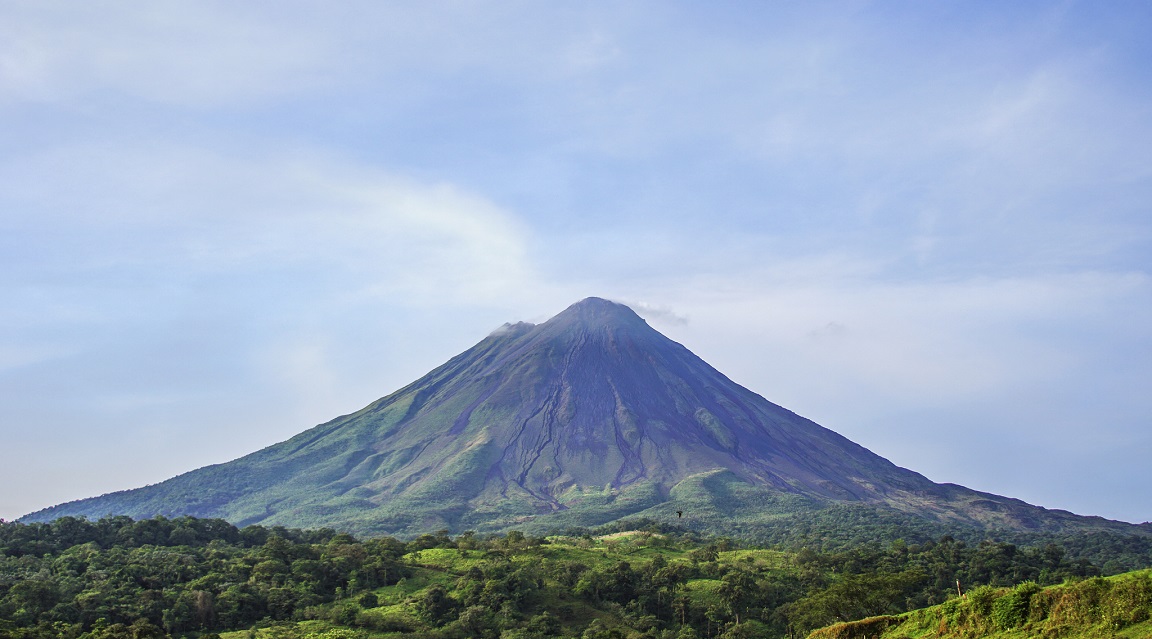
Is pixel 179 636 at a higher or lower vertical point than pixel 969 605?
lower

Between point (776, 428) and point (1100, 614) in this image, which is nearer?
point (1100, 614)

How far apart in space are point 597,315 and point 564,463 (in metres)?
55.9

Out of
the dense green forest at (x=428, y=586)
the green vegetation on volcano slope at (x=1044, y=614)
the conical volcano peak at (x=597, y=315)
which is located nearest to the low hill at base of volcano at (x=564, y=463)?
the conical volcano peak at (x=597, y=315)

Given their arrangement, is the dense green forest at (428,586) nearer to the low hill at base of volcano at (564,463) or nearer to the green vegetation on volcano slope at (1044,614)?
the green vegetation on volcano slope at (1044,614)

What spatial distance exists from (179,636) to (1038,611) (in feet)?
110

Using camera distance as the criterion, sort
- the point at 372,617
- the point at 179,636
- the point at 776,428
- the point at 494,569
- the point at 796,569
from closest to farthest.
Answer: the point at 179,636
the point at 372,617
the point at 494,569
the point at 796,569
the point at 776,428

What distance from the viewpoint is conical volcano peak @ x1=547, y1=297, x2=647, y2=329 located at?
184 m

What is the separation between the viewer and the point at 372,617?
135 ft

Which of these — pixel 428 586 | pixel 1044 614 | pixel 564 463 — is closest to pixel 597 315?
pixel 564 463

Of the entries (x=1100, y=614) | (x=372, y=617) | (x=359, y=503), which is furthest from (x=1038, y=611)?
(x=359, y=503)

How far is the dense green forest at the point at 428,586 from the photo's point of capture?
38906mm

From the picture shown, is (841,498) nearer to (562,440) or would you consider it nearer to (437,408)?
(562,440)

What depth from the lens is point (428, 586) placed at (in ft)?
155

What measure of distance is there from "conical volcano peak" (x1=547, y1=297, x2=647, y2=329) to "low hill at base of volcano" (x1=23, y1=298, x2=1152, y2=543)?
300 cm
